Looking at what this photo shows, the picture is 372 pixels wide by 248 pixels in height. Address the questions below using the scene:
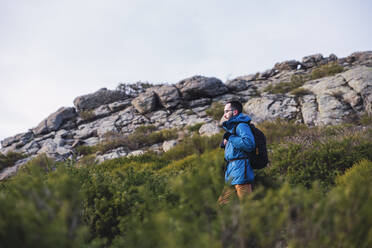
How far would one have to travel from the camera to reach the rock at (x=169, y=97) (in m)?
19.1

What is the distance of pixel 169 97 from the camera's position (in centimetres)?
1936

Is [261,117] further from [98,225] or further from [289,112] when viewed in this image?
[98,225]

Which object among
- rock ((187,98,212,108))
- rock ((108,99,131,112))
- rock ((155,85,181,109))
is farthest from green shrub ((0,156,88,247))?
rock ((108,99,131,112))

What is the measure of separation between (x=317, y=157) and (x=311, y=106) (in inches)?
357

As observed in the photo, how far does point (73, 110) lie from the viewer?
79.0ft

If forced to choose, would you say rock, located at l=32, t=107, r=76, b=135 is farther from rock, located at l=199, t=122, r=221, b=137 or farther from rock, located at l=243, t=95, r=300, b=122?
rock, located at l=243, t=95, r=300, b=122

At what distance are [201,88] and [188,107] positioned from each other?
7.51 feet

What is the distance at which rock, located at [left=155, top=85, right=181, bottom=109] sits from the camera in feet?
62.6

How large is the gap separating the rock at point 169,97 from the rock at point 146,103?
0.73 meters

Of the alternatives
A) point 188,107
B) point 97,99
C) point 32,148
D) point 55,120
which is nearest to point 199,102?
point 188,107

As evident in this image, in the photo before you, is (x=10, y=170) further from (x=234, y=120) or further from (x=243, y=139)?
(x=243, y=139)

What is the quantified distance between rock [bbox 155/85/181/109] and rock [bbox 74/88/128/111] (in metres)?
7.59

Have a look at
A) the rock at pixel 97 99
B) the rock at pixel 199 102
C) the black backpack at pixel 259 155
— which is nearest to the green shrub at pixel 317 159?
the black backpack at pixel 259 155

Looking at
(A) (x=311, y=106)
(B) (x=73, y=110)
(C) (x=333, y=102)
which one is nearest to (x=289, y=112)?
(A) (x=311, y=106)
